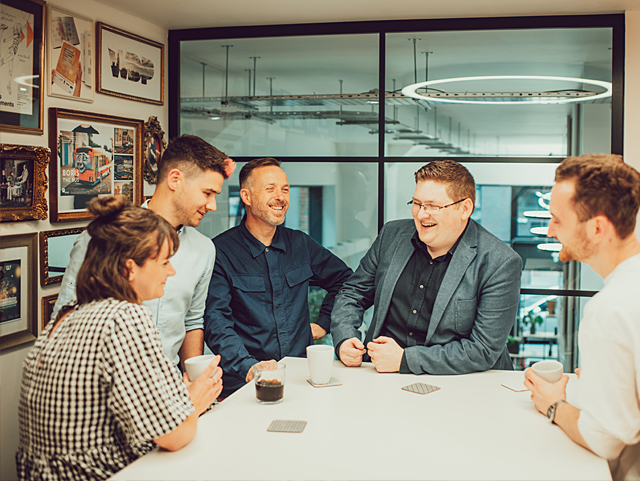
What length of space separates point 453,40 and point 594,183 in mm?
2420

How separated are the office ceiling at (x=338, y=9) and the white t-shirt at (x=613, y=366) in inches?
91.0

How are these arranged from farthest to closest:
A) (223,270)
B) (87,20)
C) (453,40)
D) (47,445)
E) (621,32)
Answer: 1. (453,40)
2. (621,32)
3. (87,20)
4. (223,270)
5. (47,445)

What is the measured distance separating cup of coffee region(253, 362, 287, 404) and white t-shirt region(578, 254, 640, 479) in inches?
34.6

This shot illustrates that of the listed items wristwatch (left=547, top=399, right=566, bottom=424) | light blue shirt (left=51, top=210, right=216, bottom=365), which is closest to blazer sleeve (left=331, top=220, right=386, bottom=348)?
light blue shirt (left=51, top=210, right=216, bottom=365)

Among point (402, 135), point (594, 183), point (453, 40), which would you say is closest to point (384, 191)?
point (402, 135)

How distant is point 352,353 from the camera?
226 cm

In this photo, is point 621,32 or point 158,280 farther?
point 621,32

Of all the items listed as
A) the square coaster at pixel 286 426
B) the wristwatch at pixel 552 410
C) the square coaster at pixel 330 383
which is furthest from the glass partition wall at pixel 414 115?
the square coaster at pixel 286 426

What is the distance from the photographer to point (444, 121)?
147 inches

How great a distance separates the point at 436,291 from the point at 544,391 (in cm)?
77

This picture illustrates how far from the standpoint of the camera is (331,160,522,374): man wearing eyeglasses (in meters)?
2.19

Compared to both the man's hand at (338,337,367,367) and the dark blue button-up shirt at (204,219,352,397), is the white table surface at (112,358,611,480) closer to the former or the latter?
the man's hand at (338,337,367,367)

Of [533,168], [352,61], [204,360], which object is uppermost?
[352,61]

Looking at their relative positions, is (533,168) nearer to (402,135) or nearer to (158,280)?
(402,135)
